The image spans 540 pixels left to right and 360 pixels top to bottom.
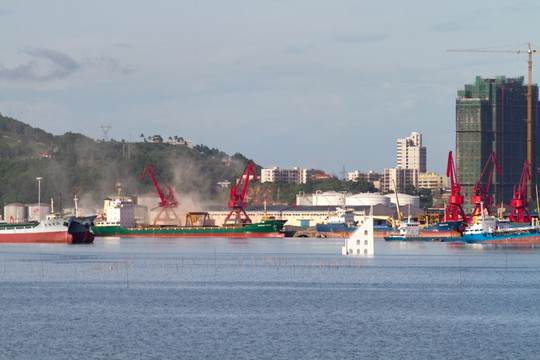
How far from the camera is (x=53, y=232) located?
15538cm

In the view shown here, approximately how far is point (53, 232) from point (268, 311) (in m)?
101

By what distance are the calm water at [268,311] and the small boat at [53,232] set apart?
55888 mm

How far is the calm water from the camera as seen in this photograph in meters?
46.9

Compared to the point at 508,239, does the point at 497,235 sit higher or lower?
higher

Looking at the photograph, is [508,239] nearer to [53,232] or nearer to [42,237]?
[53,232]

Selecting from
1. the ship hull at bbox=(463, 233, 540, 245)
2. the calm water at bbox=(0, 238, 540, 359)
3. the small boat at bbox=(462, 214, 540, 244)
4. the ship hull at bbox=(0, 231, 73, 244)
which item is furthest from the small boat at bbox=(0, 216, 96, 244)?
the ship hull at bbox=(463, 233, 540, 245)

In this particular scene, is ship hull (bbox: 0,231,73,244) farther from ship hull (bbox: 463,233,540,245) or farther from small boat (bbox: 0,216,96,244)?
ship hull (bbox: 463,233,540,245)

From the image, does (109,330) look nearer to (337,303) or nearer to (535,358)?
(337,303)

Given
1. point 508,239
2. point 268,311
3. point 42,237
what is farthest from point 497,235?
point 268,311

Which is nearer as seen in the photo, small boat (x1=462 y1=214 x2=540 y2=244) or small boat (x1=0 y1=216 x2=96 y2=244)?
small boat (x1=0 y1=216 x2=96 y2=244)

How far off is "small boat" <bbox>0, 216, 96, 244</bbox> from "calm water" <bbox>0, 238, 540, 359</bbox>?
55888mm

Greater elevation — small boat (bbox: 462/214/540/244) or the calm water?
small boat (bbox: 462/214/540/244)

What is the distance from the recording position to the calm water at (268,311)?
46.9 metres

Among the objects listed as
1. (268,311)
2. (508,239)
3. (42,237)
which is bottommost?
(268,311)
